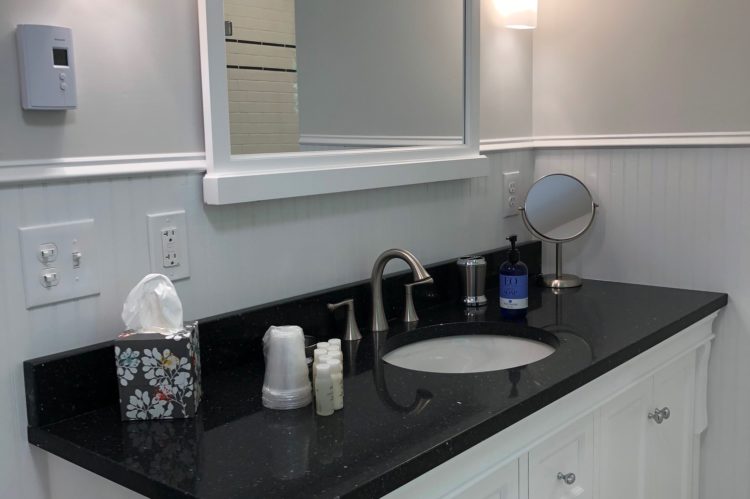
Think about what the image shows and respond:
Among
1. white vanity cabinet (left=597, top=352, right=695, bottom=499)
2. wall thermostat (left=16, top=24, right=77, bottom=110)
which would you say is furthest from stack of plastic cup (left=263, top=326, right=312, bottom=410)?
white vanity cabinet (left=597, top=352, right=695, bottom=499)

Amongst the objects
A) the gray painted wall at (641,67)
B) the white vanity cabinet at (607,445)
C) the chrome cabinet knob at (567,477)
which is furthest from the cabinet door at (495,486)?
the gray painted wall at (641,67)

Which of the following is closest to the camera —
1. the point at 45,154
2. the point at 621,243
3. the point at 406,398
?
the point at 45,154

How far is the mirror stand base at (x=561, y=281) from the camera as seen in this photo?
2115mm

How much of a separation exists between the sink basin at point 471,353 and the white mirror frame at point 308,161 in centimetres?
37

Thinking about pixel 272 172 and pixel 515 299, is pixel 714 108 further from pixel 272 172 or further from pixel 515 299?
pixel 272 172

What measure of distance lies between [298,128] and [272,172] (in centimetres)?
12

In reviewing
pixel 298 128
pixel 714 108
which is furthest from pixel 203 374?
pixel 714 108

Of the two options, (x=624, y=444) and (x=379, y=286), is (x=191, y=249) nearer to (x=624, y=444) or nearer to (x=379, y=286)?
(x=379, y=286)

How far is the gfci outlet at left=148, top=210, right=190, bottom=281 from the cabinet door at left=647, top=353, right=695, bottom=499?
42.6 inches

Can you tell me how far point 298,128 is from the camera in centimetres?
156

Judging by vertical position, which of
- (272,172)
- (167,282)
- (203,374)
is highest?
(272,172)

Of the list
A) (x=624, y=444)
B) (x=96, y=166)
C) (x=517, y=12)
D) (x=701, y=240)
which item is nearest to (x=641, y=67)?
(x=517, y=12)

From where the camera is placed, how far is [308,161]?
1.58m

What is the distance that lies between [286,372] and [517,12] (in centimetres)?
130
